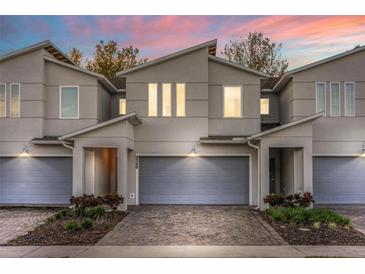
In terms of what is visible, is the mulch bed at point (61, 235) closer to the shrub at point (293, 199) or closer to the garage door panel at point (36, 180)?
the garage door panel at point (36, 180)

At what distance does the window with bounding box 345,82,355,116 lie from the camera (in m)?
19.2

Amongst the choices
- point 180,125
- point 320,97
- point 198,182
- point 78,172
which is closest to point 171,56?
point 180,125

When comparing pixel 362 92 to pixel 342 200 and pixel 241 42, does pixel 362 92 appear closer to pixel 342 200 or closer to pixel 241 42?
pixel 342 200

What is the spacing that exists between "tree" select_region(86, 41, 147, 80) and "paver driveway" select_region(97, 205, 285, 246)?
19.5 meters

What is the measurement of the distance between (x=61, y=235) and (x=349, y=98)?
12088 mm

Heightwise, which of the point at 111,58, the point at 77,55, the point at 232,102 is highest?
the point at 77,55

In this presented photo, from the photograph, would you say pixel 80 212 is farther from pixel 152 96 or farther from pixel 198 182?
pixel 152 96

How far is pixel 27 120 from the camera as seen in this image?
63.4 ft

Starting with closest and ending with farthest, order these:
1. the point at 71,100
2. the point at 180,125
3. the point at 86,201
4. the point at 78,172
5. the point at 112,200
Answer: the point at 86,201 < the point at 112,200 < the point at 78,172 < the point at 180,125 < the point at 71,100

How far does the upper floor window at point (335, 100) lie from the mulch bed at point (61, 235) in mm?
9500

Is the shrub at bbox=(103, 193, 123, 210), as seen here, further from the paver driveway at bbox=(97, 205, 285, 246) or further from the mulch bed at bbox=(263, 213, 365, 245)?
the mulch bed at bbox=(263, 213, 365, 245)

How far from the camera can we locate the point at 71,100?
19.6m

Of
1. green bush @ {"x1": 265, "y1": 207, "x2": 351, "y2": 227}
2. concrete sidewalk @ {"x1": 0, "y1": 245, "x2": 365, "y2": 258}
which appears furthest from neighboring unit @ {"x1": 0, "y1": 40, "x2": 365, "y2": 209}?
concrete sidewalk @ {"x1": 0, "y1": 245, "x2": 365, "y2": 258}

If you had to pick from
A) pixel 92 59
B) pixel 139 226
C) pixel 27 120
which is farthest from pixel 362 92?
pixel 92 59
